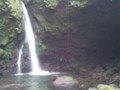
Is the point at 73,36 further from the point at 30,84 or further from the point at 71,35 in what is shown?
the point at 30,84

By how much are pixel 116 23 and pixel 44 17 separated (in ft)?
14.5

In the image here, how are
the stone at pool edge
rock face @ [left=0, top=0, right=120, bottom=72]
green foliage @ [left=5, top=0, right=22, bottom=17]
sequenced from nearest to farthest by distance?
the stone at pool edge → rock face @ [left=0, top=0, right=120, bottom=72] → green foliage @ [left=5, top=0, right=22, bottom=17]

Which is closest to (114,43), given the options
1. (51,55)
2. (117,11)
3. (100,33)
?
(100,33)

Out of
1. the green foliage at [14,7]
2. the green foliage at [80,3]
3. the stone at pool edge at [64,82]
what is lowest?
the stone at pool edge at [64,82]

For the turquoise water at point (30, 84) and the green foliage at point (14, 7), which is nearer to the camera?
the turquoise water at point (30, 84)

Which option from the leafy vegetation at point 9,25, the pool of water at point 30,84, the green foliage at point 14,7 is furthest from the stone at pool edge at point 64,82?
the green foliage at point 14,7

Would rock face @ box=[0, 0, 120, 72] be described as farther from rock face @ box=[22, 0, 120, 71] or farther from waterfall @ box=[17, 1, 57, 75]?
waterfall @ box=[17, 1, 57, 75]

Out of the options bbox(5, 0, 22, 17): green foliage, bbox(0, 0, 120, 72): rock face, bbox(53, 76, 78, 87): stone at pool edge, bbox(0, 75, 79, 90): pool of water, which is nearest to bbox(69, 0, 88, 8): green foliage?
bbox(0, 0, 120, 72): rock face

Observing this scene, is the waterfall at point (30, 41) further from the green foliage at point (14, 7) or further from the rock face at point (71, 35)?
the green foliage at point (14, 7)

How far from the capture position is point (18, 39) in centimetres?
2077

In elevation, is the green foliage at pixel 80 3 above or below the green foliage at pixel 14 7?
below

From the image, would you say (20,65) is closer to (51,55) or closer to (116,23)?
(51,55)

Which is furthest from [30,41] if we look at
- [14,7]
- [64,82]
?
[64,82]

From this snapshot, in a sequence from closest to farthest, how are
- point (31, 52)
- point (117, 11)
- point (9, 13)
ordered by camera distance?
point (117, 11) → point (9, 13) → point (31, 52)
